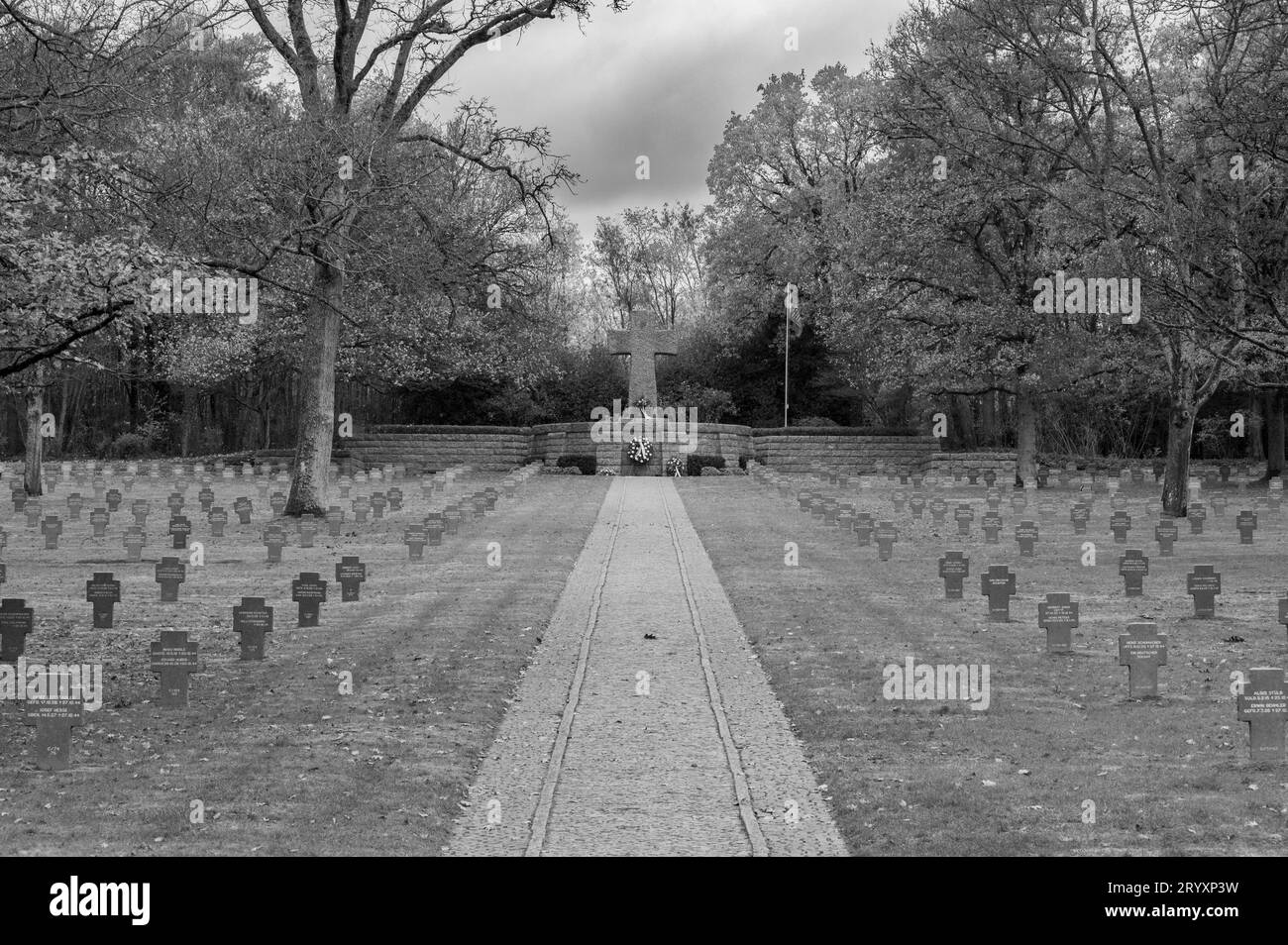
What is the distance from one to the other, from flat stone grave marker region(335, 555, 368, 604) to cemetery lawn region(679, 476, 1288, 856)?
4.94m

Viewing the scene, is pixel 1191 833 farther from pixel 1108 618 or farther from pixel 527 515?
pixel 527 515

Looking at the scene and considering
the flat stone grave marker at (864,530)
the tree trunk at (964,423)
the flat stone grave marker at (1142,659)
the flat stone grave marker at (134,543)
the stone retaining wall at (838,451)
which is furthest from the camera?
the tree trunk at (964,423)

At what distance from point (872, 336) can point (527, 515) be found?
50.9 feet

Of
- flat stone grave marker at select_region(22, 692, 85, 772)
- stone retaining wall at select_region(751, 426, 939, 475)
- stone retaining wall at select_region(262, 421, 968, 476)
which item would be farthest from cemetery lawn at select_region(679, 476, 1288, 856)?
stone retaining wall at select_region(751, 426, 939, 475)

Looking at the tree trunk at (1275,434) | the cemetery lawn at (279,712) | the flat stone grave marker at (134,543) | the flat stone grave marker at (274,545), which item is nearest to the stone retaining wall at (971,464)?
the tree trunk at (1275,434)

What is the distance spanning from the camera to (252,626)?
1304cm

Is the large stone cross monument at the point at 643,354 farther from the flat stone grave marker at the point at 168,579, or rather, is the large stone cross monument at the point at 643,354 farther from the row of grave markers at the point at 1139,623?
the flat stone grave marker at the point at 168,579

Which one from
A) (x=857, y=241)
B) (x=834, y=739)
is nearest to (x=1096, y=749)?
(x=834, y=739)

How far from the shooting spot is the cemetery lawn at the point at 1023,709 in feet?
26.7

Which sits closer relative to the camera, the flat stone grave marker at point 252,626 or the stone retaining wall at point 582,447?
the flat stone grave marker at point 252,626

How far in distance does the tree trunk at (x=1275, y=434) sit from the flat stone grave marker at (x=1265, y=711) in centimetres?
3503

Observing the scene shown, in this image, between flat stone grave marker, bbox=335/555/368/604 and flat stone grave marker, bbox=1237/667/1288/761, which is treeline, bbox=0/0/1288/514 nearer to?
flat stone grave marker, bbox=335/555/368/604

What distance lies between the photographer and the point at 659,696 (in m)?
11.9

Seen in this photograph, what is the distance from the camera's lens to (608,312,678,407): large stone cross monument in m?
48.0
